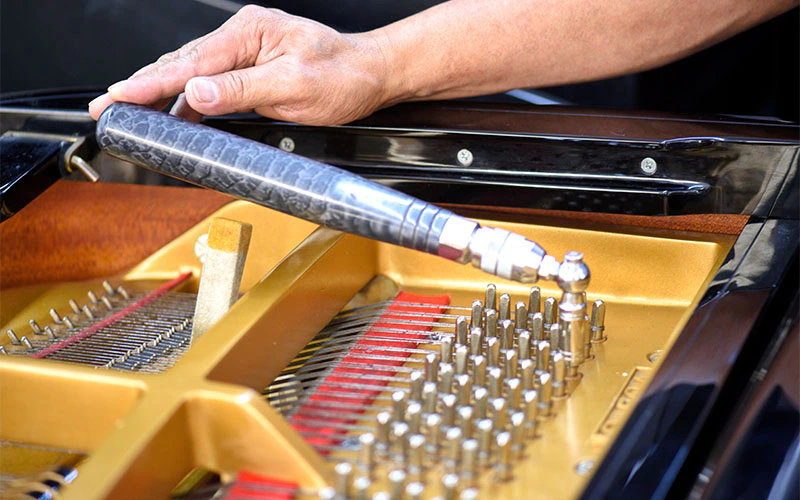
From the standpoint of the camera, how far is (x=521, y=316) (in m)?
1.09

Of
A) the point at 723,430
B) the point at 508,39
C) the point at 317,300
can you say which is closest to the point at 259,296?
the point at 317,300

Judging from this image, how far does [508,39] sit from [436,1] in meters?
0.55

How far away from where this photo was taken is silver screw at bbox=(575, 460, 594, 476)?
0.84 meters

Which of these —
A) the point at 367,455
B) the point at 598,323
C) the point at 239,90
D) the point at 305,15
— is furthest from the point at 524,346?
the point at 305,15

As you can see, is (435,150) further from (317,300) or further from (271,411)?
(271,411)

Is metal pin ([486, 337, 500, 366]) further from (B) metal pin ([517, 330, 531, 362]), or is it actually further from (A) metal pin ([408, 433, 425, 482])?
(A) metal pin ([408, 433, 425, 482])

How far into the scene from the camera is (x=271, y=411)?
2.80 ft

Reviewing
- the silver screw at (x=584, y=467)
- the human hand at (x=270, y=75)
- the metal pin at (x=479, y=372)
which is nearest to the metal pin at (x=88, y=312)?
the human hand at (x=270, y=75)

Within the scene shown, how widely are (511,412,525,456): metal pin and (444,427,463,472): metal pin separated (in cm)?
6

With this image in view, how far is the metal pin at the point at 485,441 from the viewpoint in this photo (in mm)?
855

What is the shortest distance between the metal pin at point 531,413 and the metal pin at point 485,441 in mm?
45

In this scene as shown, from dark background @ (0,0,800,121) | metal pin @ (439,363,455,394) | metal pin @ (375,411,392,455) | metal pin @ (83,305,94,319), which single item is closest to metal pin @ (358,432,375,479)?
metal pin @ (375,411,392,455)

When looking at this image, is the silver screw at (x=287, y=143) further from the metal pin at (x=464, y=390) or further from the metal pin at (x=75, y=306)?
the metal pin at (x=464, y=390)

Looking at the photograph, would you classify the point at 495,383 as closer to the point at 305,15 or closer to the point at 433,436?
the point at 433,436
